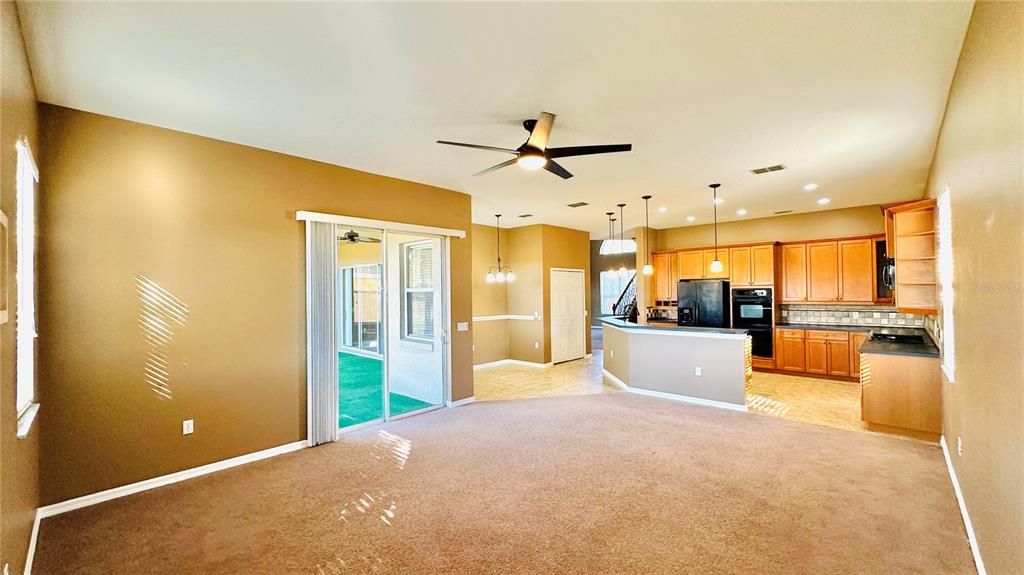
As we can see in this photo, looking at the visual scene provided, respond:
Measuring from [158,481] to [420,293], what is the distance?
124 inches

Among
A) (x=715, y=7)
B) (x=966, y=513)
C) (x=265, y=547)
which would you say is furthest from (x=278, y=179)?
(x=966, y=513)

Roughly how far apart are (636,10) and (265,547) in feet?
12.1

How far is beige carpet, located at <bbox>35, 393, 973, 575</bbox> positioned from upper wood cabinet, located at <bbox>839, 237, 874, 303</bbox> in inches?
147

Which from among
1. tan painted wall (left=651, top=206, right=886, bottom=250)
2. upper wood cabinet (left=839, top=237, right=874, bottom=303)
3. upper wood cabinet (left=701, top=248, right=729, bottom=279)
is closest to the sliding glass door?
upper wood cabinet (left=701, top=248, right=729, bottom=279)

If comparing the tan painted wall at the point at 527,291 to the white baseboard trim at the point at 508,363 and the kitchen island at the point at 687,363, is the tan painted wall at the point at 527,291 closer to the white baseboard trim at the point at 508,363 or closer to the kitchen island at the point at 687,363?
the white baseboard trim at the point at 508,363

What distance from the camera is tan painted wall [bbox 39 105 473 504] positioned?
3084 mm

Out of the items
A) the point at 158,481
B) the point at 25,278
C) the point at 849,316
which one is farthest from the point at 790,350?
the point at 25,278

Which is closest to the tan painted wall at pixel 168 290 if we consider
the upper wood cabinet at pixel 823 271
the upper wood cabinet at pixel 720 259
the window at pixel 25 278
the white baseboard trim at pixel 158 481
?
the white baseboard trim at pixel 158 481

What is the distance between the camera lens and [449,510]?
117 inches

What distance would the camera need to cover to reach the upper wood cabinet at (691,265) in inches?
339

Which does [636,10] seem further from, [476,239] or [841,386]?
[841,386]

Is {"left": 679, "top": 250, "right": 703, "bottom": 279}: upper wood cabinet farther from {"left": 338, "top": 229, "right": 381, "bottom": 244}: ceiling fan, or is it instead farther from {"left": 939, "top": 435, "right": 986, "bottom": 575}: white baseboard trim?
{"left": 338, "top": 229, "right": 381, "bottom": 244}: ceiling fan

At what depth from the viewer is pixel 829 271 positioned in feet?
24.2

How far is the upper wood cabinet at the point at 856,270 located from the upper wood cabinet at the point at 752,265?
1026 millimetres
